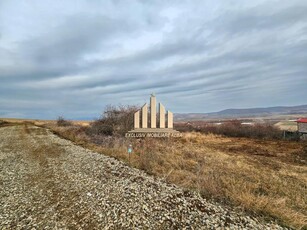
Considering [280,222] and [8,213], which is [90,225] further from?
[280,222]

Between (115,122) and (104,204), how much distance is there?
17.0 metres

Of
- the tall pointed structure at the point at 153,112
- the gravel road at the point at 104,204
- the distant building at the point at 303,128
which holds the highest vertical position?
the tall pointed structure at the point at 153,112

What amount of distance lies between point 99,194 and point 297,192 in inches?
301

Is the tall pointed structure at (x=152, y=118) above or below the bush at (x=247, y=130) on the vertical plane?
above

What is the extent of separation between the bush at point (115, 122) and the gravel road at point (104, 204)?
1243 centimetres

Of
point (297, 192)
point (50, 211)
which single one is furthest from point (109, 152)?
point (297, 192)

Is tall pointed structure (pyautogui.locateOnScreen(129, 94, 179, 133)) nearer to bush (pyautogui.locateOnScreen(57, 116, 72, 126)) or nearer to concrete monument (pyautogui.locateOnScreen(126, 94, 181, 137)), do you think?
concrete monument (pyautogui.locateOnScreen(126, 94, 181, 137))

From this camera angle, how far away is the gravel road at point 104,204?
15.0ft

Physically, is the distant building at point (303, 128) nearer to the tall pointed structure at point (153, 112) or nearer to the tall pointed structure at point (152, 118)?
the tall pointed structure at point (152, 118)

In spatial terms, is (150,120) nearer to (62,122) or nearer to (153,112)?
(153,112)

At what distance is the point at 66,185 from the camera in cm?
703

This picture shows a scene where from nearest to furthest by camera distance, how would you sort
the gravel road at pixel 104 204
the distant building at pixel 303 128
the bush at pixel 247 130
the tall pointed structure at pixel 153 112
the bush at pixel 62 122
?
the gravel road at pixel 104 204, the tall pointed structure at pixel 153 112, the distant building at pixel 303 128, the bush at pixel 247 130, the bush at pixel 62 122

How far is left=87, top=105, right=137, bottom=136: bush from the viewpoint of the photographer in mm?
21109

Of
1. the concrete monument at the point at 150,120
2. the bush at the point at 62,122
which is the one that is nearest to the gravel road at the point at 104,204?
the concrete monument at the point at 150,120
